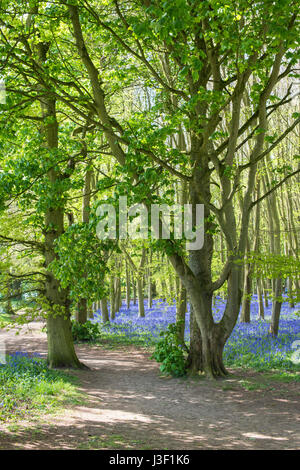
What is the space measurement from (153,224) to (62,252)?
193 centimetres

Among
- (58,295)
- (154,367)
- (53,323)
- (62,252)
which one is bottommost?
(154,367)

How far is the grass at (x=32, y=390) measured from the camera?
22.1 ft

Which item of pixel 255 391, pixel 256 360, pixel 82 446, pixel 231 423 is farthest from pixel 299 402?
pixel 82 446

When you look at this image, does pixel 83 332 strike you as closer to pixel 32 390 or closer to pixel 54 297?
pixel 54 297

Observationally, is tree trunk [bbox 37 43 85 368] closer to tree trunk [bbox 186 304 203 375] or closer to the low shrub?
tree trunk [bbox 186 304 203 375]

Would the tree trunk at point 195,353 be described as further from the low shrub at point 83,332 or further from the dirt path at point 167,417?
the low shrub at point 83,332

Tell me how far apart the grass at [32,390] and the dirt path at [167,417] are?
12.1 inches

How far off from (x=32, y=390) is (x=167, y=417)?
2.50 meters

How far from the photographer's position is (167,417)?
699 cm

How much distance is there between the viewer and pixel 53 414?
6.79 m

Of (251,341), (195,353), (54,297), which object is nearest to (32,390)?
(54,297)

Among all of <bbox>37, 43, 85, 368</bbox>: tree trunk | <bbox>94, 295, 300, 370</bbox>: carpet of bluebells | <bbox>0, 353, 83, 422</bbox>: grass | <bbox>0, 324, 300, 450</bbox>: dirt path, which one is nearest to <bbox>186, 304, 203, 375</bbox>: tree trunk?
<bbox>0, 324, 300, 450</bbox>: dirt path

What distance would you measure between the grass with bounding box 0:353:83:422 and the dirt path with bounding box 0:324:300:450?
31 centimetres

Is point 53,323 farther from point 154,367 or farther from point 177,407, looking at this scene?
point 177,407
